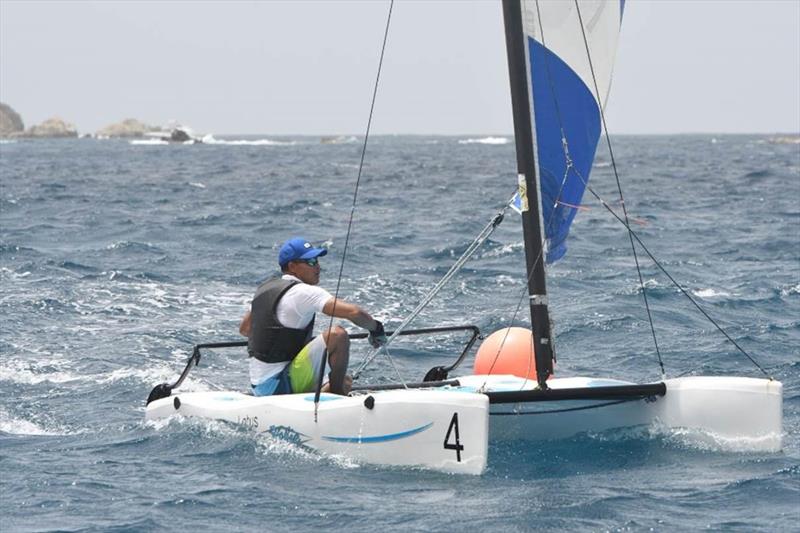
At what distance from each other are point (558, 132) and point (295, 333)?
7.24 ft

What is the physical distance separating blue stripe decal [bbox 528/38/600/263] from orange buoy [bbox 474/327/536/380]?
3.15 ft

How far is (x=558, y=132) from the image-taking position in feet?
28.3

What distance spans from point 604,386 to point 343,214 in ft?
68.0

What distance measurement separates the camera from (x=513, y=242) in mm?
22250

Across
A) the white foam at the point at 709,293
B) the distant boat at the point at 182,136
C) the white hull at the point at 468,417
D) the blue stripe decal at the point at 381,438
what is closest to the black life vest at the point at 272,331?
the white hull at the point at 468,417

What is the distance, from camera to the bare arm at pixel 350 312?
805 cm

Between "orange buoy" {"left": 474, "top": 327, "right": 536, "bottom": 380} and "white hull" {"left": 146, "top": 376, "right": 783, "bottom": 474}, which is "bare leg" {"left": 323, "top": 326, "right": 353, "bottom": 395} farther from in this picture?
"orange buoy" {"left": 474, "top": 327, "right": 536, "bottom": 380}

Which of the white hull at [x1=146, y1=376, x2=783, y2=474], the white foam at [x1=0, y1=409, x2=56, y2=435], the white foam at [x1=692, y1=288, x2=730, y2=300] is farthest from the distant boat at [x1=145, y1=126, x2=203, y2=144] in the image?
the white hull at [x1=146, y1=376, x2=783, y2=474]

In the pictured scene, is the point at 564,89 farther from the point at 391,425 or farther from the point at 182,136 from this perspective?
the point at 182,136

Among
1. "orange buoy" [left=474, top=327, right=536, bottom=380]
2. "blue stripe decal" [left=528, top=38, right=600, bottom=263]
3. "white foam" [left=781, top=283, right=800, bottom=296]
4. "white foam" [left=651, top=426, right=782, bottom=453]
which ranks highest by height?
"blue stripe decal" [left=528, top=38, right=600, bottom=263]

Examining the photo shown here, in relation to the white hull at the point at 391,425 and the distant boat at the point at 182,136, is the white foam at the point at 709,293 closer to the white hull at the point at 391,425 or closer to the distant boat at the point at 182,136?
the white hull at the point at 391,425

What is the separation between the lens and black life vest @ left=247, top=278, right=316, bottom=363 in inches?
332

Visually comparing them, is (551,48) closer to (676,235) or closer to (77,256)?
(77,256)

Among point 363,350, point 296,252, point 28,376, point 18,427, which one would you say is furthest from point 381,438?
point 363,350
